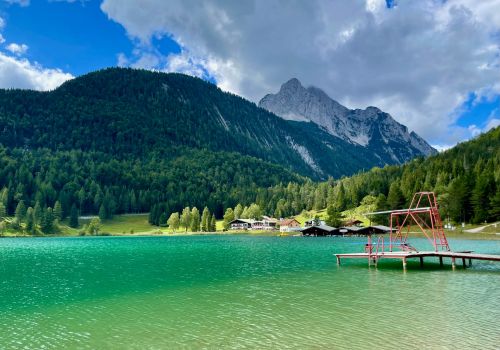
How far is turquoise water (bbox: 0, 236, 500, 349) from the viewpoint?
22.4 metres

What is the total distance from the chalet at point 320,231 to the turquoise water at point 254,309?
124 metres

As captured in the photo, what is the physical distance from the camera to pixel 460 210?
5807 inches

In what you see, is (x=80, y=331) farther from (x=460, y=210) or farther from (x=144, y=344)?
(x=460, y=210)

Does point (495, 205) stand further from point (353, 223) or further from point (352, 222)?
point (353, 223)

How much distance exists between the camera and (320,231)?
7077 inches

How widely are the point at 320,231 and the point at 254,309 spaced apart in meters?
154

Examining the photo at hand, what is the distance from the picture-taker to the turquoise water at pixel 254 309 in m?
22.4

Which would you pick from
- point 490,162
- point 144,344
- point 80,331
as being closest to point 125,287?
point 80,331

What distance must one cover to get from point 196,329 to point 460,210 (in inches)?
5743

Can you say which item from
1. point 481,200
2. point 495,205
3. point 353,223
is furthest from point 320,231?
point 495,205

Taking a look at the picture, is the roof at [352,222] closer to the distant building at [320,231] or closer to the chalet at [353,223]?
the chalet at [353,223]

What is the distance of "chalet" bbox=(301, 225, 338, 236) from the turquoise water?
12432 cm

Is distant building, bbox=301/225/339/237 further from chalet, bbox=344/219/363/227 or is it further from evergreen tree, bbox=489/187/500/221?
evergreen tree, bbox=489/187/500/221

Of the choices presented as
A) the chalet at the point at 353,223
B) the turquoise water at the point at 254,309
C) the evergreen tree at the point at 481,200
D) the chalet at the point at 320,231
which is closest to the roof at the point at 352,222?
the chalet at the point at 353,223
